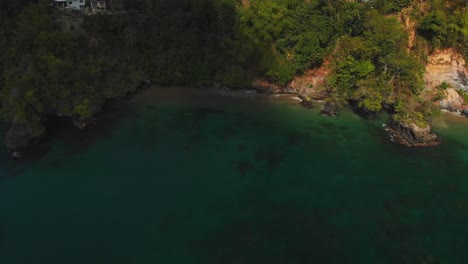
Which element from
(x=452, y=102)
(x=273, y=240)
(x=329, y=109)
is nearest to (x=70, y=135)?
(x=273, y=240)

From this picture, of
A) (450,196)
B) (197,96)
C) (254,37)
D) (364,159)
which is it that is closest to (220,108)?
(197,96)

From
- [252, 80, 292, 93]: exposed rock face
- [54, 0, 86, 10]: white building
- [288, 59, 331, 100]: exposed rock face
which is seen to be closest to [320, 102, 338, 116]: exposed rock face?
[288, 59, 331, 100]: exposed rock face

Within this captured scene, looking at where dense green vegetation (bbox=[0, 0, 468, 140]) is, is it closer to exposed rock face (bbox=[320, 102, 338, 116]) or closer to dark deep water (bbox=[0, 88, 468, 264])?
exposed rock face (bbox=[320, 102, 338, 116])

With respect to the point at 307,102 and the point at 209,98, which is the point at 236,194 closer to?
the point at 209,98

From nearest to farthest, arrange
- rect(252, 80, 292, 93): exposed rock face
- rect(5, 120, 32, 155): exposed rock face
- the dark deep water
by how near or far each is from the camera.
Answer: the dark deep water → rect(5, 120, 32, 155): exposed rock face → rect(252, 80, 292, 93): exposed rock face

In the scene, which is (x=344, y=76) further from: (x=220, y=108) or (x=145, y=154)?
(x=145, y=154)

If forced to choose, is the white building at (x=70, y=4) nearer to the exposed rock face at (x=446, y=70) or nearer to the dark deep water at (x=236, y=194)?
the dark deep water at (x=236, y=194)
